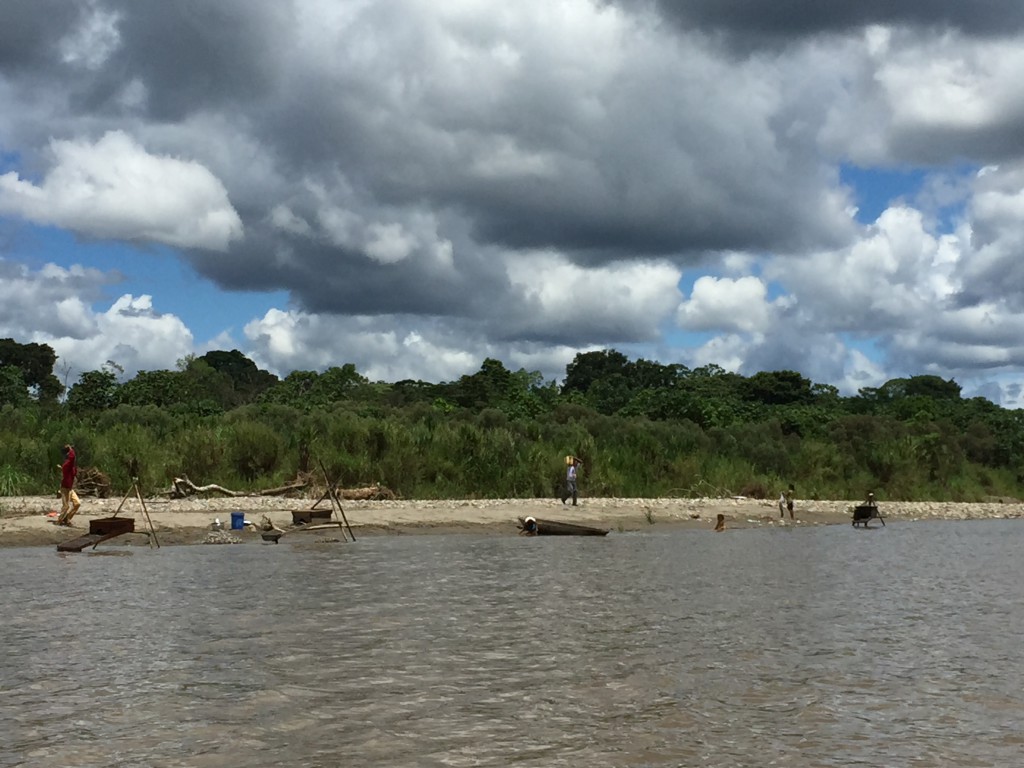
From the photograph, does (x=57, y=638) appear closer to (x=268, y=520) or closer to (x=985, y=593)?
(x=268, y=520)

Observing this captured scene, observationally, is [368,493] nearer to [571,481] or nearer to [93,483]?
[571,481]

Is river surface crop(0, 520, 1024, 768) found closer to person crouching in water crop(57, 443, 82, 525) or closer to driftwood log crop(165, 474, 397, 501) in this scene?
person crouching in water crop(57, 443, 82, 525)

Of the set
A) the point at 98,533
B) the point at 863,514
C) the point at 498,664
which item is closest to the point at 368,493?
the point at 98,533

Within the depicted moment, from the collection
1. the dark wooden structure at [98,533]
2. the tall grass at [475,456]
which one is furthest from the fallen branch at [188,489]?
the dark wooden structure at [98,533]

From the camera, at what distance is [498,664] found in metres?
11.6

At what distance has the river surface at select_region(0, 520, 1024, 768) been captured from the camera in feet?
27.4

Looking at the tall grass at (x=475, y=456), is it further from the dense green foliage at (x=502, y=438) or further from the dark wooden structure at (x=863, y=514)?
the dark wooden structure at (x=863, y=514)

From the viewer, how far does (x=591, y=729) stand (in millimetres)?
8906

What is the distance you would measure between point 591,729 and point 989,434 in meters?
57.0

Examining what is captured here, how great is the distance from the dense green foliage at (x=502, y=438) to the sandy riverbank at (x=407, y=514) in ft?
6.56

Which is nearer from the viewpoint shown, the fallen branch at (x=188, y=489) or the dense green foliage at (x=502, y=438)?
the fallen branch at (x=188, y=489)

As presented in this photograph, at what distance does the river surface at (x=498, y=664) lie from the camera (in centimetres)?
836

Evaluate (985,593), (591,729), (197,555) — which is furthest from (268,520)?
(591,729)

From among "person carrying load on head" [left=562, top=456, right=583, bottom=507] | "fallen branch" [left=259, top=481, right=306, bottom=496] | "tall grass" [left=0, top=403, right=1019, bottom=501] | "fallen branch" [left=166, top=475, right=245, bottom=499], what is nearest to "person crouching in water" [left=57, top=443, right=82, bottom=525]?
"fallen branch" [left=166, top=475, right=245, bottom=499]
